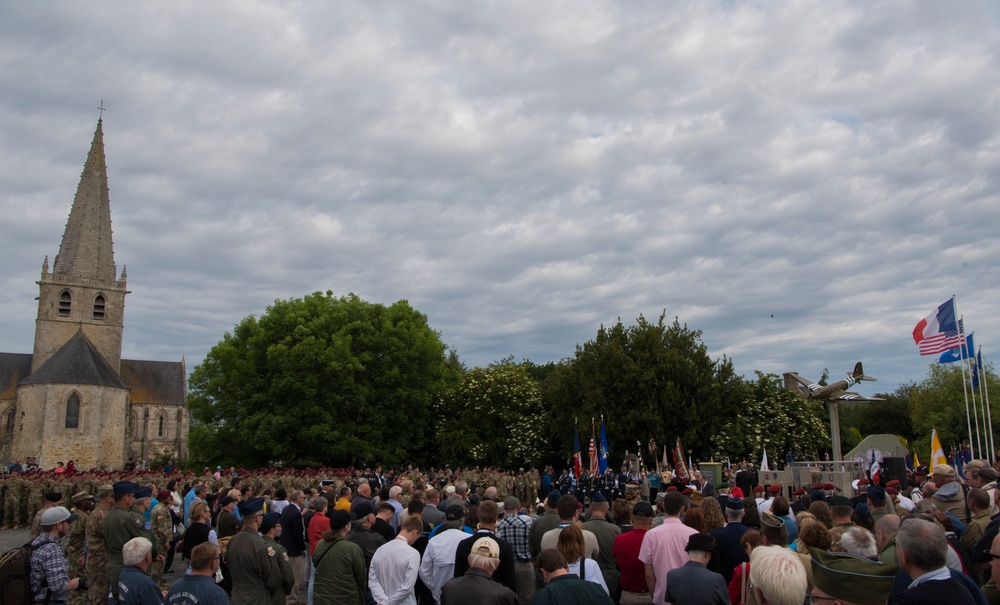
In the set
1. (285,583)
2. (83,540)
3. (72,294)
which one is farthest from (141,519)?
(72,294)

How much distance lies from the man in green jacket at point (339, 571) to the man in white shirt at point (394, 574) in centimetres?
34

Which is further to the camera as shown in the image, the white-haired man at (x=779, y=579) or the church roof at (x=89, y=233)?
the church roof at (x=89, y=233)

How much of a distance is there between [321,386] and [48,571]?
33390mm

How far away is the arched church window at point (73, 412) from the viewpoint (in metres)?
59.3

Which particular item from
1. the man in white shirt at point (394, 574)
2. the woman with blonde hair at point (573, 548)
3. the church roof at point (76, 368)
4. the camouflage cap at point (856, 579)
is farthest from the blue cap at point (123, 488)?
the church roof at point (76, 368)

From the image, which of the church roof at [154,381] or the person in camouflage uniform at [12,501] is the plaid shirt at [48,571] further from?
the church roof at [154,381]

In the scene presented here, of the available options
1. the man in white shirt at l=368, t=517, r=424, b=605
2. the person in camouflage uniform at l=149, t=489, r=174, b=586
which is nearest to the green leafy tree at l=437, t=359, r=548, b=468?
the person in camouflage uniform at l=149, t=489, r=174, b=586

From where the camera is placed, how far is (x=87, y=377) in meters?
61.0

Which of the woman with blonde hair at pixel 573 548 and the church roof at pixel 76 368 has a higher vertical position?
the church roof at pixel 76 368

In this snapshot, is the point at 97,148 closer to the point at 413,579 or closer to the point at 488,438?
the point at 488,438

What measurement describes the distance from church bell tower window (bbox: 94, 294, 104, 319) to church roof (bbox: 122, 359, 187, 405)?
8.08 m

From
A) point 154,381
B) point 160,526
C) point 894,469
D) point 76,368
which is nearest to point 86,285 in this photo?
point 76,368

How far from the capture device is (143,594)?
5719 mm

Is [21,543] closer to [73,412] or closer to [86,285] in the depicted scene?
[73,412]
